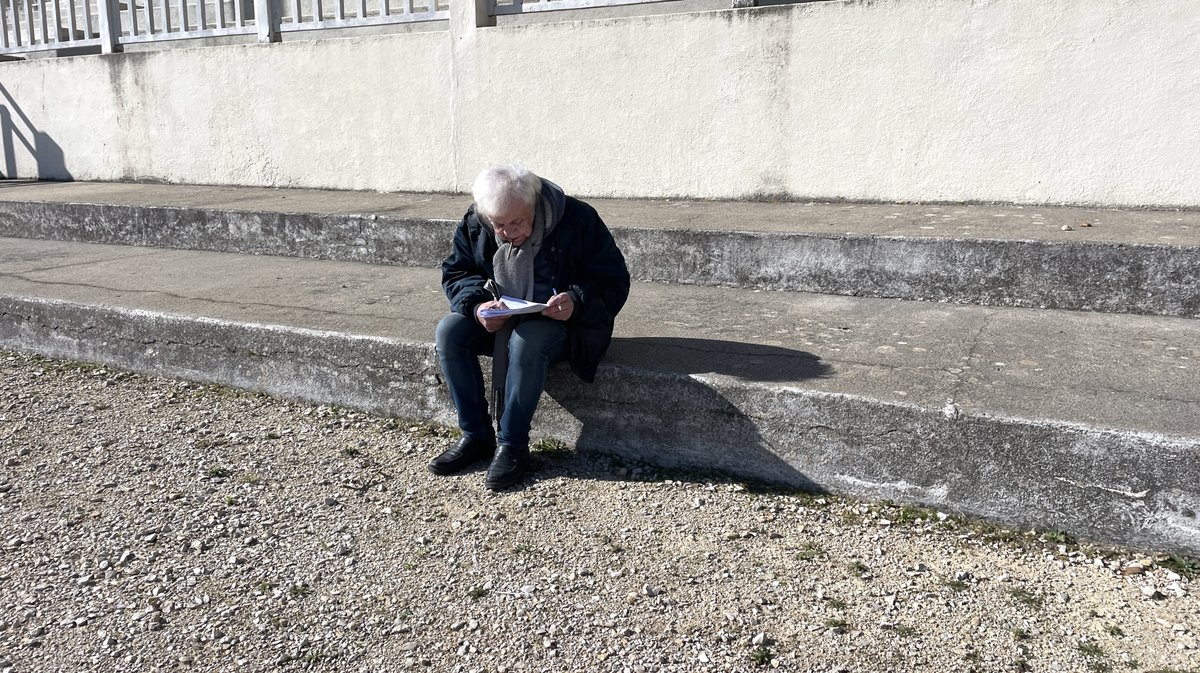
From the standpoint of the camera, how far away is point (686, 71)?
5.86 meters

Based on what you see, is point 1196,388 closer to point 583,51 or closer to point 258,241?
point 583,51

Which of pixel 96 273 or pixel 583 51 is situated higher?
pixel 583 51

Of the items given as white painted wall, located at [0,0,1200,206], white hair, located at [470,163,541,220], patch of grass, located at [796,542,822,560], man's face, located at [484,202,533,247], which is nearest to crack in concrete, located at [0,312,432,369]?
man's face, located at [484,202,533,247]

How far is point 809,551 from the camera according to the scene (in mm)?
2719

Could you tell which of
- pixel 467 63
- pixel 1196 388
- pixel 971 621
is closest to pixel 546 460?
pixel 971 621

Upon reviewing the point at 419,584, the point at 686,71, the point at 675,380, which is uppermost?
the point at 686,71

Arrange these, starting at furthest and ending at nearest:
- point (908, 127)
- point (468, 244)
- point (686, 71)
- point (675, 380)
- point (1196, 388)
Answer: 1. point (686, 71)
2. point (908, 127)
3. point (468, 244)
4. point (675, 380)
5. point (1196, 388)

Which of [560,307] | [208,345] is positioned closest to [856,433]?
[560,307]

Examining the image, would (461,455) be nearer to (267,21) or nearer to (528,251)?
(528,251)

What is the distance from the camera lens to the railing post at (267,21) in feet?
24.3

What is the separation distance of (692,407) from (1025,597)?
1188mm

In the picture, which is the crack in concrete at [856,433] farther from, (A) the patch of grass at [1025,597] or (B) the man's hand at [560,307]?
(B) the man's hand at [560,307]

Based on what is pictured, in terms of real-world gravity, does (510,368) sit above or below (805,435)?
above

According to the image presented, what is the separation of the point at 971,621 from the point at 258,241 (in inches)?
201
